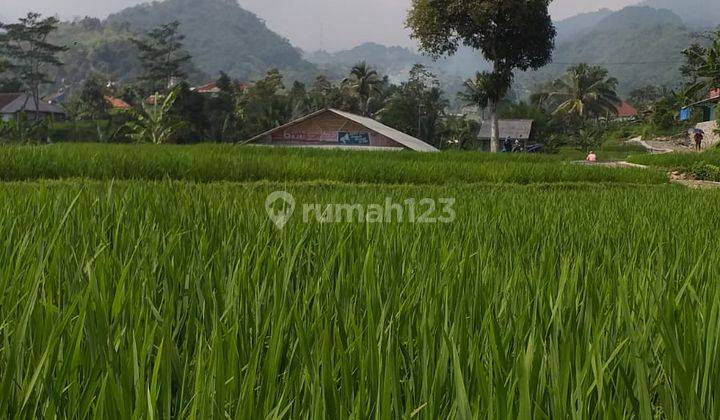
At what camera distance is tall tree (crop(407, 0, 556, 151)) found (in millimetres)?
Answer: 20219

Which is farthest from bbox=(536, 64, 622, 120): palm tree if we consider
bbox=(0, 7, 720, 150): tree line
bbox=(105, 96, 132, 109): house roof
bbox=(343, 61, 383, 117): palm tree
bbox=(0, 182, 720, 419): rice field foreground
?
bbox=(0, 182, 720, 419): rice field foreground

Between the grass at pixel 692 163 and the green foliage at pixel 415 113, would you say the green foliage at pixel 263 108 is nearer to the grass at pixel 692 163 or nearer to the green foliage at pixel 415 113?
the green foliage at pixel 415 113

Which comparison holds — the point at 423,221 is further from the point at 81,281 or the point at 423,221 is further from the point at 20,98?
the point at 20,98

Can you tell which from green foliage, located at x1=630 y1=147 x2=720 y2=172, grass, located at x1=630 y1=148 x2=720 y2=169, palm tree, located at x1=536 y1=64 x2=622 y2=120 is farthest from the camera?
palm tree, located at x1=536 y1=64 x2=622 y2=120

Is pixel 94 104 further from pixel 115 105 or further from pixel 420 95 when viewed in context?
pixel 420 95

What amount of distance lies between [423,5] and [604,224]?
64.2 feet

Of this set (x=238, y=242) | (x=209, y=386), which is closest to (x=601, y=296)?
(x=209, y=386)

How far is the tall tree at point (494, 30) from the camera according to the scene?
66.3 ft

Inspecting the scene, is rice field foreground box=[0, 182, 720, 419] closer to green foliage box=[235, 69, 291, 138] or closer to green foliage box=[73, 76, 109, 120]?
green foliage box=[235, 69, 291, 138]

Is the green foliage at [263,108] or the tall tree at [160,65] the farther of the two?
the tall tree at [160,65]

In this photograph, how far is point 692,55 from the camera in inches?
792

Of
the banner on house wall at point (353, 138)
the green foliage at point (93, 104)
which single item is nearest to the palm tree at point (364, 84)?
the green foliage at point (93, 104)

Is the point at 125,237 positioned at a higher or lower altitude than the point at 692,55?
lower

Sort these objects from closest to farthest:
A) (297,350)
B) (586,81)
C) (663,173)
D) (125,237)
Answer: (297,350), (125,237), (663,173), (586,81)
